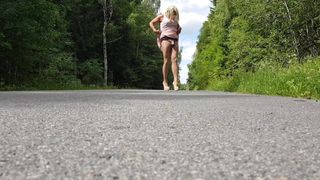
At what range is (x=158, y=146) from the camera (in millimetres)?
2906

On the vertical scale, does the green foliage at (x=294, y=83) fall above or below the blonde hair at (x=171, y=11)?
below

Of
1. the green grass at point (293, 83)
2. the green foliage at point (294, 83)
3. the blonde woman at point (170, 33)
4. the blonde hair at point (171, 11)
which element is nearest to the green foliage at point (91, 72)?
the green grass at point (293, 83)

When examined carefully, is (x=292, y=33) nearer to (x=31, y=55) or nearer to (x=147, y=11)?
(x=31, y=55)

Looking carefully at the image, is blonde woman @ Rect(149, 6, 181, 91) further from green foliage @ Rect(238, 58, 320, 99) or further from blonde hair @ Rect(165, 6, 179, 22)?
green foliage @ Rect(238, 58, 320, 99)

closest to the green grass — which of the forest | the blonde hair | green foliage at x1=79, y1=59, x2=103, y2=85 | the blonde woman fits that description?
the forest

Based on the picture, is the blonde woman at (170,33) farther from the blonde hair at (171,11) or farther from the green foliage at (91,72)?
the green foliage at (91,72)

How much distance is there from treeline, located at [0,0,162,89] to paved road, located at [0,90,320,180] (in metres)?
11.6

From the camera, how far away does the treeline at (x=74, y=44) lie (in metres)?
16.7

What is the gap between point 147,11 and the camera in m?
62.8

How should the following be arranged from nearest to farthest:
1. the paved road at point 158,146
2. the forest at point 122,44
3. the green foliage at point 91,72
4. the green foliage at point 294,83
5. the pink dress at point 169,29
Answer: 1. the paved road at point 158,146
2. the green foliage at point 294,83
3. the pink dress at point 169,29
4. the forest at point 122,44
5. the green foliage at point 91,72

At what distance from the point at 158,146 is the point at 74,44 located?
40838 mm

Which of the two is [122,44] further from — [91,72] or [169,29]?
[169,29]

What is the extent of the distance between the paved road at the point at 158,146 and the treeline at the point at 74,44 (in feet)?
38.0

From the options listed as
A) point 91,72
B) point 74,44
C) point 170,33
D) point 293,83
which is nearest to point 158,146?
point 293,83
